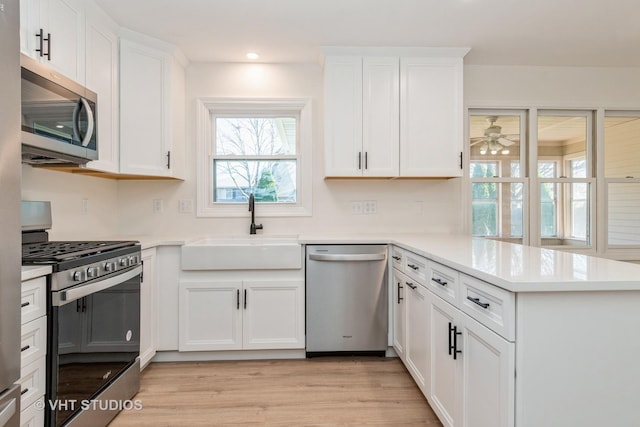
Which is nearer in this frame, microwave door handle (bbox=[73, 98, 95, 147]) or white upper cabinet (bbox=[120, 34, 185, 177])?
microwave door handle (bbox=[73, 98, 95, 147])

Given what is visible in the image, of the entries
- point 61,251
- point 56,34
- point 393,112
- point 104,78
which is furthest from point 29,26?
point 393,112

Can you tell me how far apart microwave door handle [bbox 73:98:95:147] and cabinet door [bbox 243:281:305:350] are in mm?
1318

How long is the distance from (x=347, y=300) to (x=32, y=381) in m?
1.79

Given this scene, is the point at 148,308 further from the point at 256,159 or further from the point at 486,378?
the point at 486,378

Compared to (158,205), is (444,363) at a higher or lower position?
lower

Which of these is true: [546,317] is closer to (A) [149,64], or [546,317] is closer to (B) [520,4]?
(B) [520,4]

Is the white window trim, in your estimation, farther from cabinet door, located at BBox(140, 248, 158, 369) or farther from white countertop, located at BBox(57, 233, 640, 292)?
white countertop, located at BBox(57, 233, 640, 292)

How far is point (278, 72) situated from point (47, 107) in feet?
6.29

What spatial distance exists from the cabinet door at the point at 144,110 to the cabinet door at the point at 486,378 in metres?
2.43

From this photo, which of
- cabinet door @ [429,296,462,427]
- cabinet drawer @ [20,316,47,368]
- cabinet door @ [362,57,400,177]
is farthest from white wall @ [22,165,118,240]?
cabinet door @ [429,296,462,427]

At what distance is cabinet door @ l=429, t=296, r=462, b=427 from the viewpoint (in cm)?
149

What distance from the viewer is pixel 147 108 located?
2.62m

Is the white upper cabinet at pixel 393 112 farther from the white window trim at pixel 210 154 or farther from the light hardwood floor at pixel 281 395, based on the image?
the light hardwood floor at pixel 281 395

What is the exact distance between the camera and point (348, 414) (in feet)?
6.17
